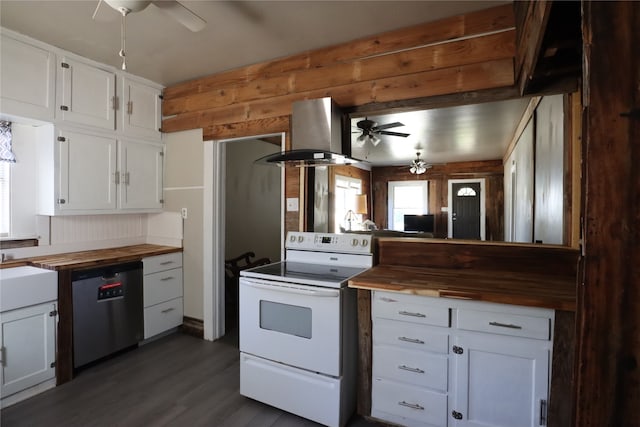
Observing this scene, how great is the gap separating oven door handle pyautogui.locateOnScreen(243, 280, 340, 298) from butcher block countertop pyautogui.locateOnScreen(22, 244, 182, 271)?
131cm

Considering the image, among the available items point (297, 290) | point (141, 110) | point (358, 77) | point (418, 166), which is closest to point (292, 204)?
point (297, 290)

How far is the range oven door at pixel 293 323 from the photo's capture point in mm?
1817

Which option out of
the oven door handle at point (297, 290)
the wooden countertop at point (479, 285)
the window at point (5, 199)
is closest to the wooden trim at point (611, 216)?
the wooden countertop at point (479, 285)

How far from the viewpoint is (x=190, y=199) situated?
3264mm

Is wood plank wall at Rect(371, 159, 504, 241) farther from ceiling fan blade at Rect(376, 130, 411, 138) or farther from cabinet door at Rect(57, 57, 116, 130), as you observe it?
cabinet door at Rect(57, 57, 116, 130)

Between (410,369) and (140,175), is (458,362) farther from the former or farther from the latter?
(140,175)

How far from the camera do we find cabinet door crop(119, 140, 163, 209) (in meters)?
3.08

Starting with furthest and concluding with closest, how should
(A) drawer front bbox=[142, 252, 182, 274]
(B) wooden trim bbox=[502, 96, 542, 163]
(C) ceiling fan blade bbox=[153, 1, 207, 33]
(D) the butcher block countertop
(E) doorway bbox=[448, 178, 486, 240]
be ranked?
(A) drawer front bbox=[142, 252, 182, 274]
(D) the butcher block countertop
(E) doorway bbox=[448, 178, 486, 240]
(B) wooden trim bbox=[502, 96, 542, 163]
(C) ceiling fan blade bbox=[153, 1, 207, 33]

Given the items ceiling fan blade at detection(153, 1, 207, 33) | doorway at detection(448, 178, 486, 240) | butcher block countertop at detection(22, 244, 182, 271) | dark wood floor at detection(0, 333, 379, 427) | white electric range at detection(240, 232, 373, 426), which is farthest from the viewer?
butcher block countertop at detection(22, 244, 182, 271)

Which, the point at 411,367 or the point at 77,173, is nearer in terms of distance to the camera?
the point at 411,367

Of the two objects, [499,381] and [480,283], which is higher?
[480,283]

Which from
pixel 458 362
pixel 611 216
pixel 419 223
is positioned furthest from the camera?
pixel 419 223

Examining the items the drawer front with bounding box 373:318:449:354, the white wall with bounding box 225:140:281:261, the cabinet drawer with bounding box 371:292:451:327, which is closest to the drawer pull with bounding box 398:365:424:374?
the drawer front with bounding box 373:318:449:354

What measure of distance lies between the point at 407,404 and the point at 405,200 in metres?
1.67
